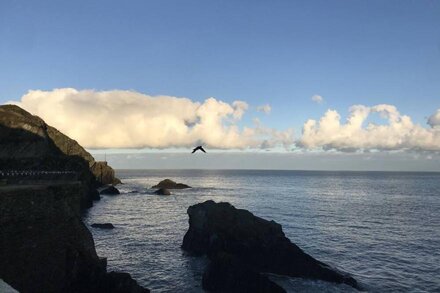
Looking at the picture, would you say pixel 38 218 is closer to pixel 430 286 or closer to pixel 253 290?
pixel 253 290

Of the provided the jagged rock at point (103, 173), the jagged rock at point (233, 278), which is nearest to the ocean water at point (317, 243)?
the jagged rock at point (233, 278)

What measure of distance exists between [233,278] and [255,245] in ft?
24.9

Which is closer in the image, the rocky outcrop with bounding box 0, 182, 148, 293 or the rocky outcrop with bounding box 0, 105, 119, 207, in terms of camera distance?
the rocky outcrop with bounding box 0, 182, 148, 293

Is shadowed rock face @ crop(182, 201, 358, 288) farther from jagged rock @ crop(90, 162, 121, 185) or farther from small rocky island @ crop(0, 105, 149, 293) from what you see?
jagged rock @ crop(90, 162, 121, 185)

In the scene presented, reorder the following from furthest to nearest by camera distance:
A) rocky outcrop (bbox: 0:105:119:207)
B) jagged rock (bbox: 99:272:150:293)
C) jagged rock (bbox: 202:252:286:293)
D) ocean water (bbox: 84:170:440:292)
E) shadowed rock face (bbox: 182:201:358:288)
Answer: rocky outcrop (bbox: 0:105:119:207) → shadowed rock face (bbox: 182:201:358:288) → ocean water (bbox: 84:170:440:292) → jagged rock (bbox: 202:252:286:293) → jagged rock (bbox: 99:272:150:293)

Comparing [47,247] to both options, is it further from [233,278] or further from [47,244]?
[233,278]

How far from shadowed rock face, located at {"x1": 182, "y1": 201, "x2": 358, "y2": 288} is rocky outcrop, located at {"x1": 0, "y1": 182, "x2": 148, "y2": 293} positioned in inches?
465

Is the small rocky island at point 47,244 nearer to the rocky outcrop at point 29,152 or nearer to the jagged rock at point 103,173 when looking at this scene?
the rocky outcrop at point 29,152

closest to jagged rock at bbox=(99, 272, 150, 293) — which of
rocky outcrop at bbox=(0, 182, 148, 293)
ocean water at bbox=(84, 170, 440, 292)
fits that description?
rocky outcrop at bbox=(0, 182, 148, 293)

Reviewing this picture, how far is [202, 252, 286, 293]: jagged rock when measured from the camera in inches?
1200

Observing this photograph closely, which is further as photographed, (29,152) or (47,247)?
(29,152)

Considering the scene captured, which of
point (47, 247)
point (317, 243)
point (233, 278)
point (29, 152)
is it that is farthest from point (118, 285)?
point (29, 152)

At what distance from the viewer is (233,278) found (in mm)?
31656

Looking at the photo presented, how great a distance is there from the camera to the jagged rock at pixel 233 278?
3048 centimetres
